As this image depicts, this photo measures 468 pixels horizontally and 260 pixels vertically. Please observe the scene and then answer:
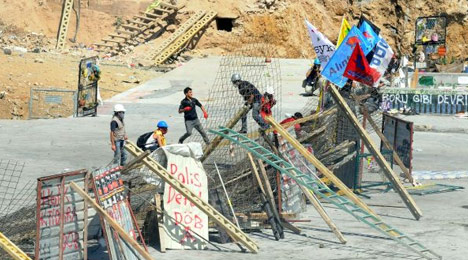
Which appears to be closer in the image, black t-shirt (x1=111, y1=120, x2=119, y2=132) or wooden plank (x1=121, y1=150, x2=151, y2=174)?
wooden plank (x1=121, y1=150, x2=151, y2=174)

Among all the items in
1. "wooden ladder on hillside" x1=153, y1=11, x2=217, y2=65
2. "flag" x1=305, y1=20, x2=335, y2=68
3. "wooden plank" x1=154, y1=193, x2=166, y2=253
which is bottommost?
"wooden plank" x1=154, y1=193, x2=166, y2=253

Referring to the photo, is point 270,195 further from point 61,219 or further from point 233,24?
point 233,24

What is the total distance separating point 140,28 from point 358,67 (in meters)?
27.0

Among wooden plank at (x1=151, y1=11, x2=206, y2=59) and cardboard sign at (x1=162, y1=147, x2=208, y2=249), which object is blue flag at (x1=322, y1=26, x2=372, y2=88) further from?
wooden plank at (x1=151, y1=11, x2=206, y2=59)

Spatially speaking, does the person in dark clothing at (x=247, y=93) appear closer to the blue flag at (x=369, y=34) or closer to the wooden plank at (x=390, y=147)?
the blue flag at (x=369, y=34)

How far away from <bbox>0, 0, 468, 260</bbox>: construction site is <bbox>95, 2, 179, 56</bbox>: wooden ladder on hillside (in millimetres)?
5916

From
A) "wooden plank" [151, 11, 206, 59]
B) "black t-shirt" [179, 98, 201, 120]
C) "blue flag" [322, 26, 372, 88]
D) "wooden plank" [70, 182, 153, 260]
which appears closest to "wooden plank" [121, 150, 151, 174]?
"wooden plank" [70, 182, 153, 260]

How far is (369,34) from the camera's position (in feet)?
51.5

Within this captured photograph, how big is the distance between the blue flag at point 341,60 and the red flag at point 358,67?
7cm

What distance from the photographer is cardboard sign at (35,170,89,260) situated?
34.1ft

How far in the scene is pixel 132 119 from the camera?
87.8ft

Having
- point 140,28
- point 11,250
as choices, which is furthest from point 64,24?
point 11,250

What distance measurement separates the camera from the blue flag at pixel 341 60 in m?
15.1

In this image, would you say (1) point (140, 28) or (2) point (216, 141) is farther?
(1) point (140, 28)
